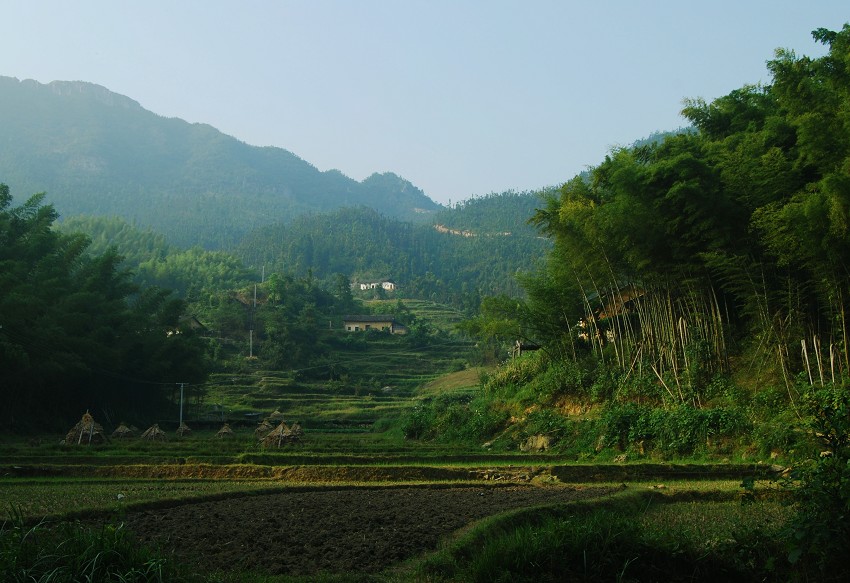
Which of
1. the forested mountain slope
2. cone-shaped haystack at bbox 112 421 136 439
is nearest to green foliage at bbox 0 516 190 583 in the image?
cone-shaped haystack at bbox 112 421 136 439

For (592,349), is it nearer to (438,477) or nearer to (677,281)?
(677,281)

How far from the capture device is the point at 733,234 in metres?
19.0

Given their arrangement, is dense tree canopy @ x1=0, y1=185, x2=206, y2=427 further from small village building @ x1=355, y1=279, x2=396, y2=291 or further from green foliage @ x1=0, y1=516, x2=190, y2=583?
small village building @ x1=355, y1=279, x2=396, y2=291

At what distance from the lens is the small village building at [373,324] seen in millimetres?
71900

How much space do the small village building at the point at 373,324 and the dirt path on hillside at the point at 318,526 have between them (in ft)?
189

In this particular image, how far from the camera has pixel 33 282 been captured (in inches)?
1266

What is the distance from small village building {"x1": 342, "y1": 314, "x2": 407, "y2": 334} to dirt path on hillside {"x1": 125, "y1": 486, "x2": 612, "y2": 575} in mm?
57572

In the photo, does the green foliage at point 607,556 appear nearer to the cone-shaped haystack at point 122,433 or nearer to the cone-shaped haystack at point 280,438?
the cone-shaped haystack at point 280,438

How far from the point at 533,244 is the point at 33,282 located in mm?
86537

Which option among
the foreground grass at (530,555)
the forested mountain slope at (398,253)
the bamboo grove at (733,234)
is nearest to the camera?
the foreground grass at (530,555)

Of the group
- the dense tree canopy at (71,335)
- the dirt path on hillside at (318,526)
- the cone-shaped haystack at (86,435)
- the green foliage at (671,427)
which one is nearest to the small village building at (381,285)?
the dense tree canopy at (71,335)

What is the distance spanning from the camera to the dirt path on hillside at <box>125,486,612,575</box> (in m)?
7.75

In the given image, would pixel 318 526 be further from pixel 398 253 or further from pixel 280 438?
pixel 398 253

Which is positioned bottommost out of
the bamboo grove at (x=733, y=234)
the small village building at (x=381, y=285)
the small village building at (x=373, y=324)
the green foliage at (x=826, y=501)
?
the green foliage at (x=826, y=501)
